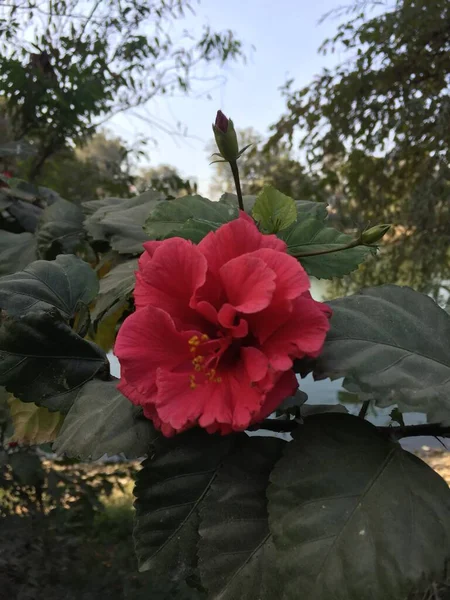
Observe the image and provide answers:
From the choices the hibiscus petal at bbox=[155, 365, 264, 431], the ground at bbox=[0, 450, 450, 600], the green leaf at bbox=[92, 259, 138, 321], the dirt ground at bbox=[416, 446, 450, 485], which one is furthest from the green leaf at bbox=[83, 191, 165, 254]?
the dirt ground at bbox=[416, 446, 450, 485]

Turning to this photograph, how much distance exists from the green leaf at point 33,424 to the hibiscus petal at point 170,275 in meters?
0.27

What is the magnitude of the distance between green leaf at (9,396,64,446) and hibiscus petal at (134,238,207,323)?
0.90 feet

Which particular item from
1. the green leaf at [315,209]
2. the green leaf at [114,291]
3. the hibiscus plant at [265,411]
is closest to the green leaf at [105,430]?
the hibiscus plant at [265,411]

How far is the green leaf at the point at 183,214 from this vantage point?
0.43 meters

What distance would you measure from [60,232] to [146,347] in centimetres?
52

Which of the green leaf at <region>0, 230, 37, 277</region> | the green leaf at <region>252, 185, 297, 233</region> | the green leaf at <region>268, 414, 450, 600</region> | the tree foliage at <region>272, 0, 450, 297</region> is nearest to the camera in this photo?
the green leaf at <region>268, 414, 450, 600</region>

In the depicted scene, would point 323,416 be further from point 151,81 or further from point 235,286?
point 151,81

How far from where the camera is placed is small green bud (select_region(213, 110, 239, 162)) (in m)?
0.37

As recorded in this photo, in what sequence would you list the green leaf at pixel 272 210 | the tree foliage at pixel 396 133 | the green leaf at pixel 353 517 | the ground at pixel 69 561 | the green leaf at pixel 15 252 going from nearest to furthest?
1. the green leaf at pixel 353 517
2. the green leaf at pixel 272 210
3. the green leaf at pixel 15 252
4. the ground at pixel 69 561
5. the tree foliage at pixel 396 133

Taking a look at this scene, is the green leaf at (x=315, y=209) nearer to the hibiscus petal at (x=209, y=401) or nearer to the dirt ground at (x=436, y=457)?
the hibiscus petal at (x=209, y=401)

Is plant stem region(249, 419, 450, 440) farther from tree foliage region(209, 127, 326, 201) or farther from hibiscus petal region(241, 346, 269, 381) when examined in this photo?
tree foliage region(209, 127, 326, 201)

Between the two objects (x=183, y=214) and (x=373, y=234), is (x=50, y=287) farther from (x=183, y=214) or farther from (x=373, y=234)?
(x=373, y=234)

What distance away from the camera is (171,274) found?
0.32 meters

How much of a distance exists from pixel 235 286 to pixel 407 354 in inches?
4.9
